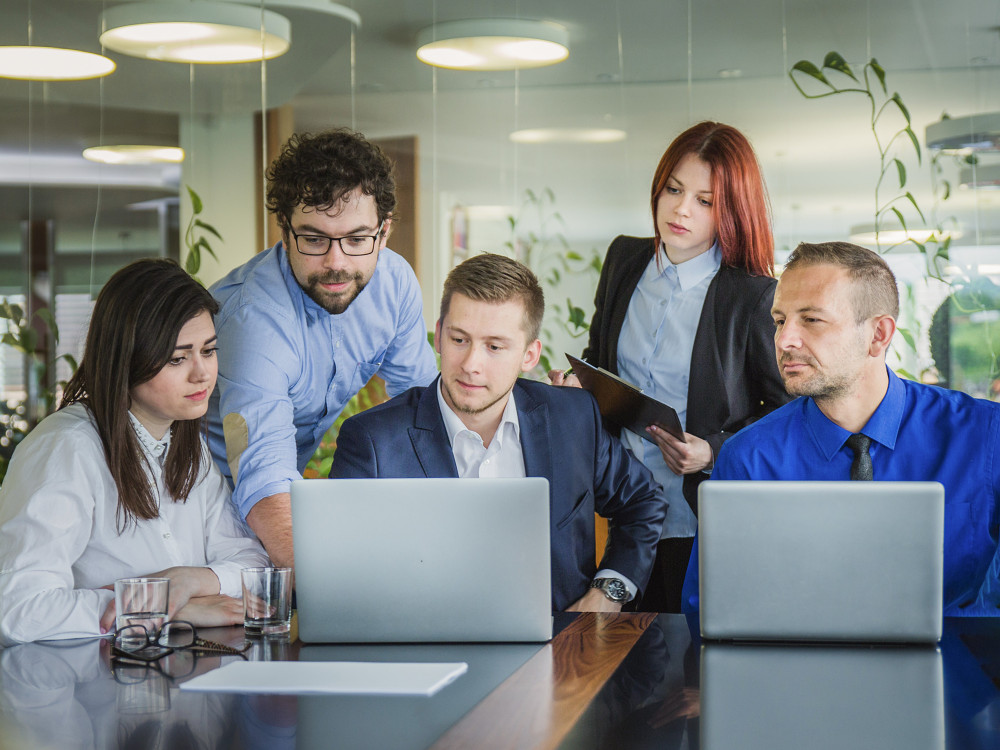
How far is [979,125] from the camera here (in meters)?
4.56

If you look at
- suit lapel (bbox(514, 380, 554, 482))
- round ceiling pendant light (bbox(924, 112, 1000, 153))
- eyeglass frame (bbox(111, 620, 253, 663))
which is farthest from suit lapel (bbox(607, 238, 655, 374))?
round ceiling pendant light (bbox(924, 112, 1000, 153))

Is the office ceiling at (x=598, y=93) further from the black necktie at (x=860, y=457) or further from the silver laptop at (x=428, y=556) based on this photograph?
the silver laptop at (x=428, y=556)

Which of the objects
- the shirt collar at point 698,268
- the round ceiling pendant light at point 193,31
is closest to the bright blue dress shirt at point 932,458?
the shirt collar at point 698,268

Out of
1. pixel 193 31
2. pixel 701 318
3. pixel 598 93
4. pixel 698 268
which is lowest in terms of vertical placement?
pixel 701 318

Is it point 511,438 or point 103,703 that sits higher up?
point 511,438

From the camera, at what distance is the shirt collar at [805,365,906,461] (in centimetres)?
213

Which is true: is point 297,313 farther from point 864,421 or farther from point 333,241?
point 864,421

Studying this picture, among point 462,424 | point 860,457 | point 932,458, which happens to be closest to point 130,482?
point 462,424

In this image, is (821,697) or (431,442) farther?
(431,442)

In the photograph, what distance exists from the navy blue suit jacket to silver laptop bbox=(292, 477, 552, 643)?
60 cm

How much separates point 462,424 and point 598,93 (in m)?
2.95

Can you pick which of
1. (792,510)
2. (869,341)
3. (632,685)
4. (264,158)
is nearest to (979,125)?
(869,341)

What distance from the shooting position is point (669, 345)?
9.27 feet

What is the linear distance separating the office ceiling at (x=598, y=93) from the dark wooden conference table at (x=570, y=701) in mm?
3270
